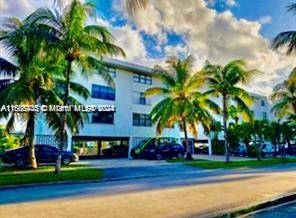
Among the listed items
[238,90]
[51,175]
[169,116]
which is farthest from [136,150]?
[51,175]

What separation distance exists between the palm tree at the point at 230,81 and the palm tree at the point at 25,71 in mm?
14875

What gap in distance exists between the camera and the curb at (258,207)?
796 cm

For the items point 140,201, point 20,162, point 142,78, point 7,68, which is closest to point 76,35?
point 7,68

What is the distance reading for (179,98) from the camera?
3167 cm

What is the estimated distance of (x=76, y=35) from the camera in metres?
18.0

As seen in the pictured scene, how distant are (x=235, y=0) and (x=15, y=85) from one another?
508 inches

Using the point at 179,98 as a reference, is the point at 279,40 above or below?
above

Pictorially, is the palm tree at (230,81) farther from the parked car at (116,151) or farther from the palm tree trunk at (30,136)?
the palm tree trunk at (30,136)

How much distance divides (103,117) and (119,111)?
218 centimetres

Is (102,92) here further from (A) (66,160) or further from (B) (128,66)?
(A) (66,160)

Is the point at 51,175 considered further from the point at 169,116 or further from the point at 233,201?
the point at 169,116

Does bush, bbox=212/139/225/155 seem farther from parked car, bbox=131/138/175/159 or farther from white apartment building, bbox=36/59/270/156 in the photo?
parked car, bbox=131/138/175/159

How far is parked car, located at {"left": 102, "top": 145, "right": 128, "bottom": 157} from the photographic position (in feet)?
119

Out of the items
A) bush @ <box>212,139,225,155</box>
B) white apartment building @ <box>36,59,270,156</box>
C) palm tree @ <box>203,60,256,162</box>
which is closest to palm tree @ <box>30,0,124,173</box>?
palm tree @ <box>203,60,256,162</box>
